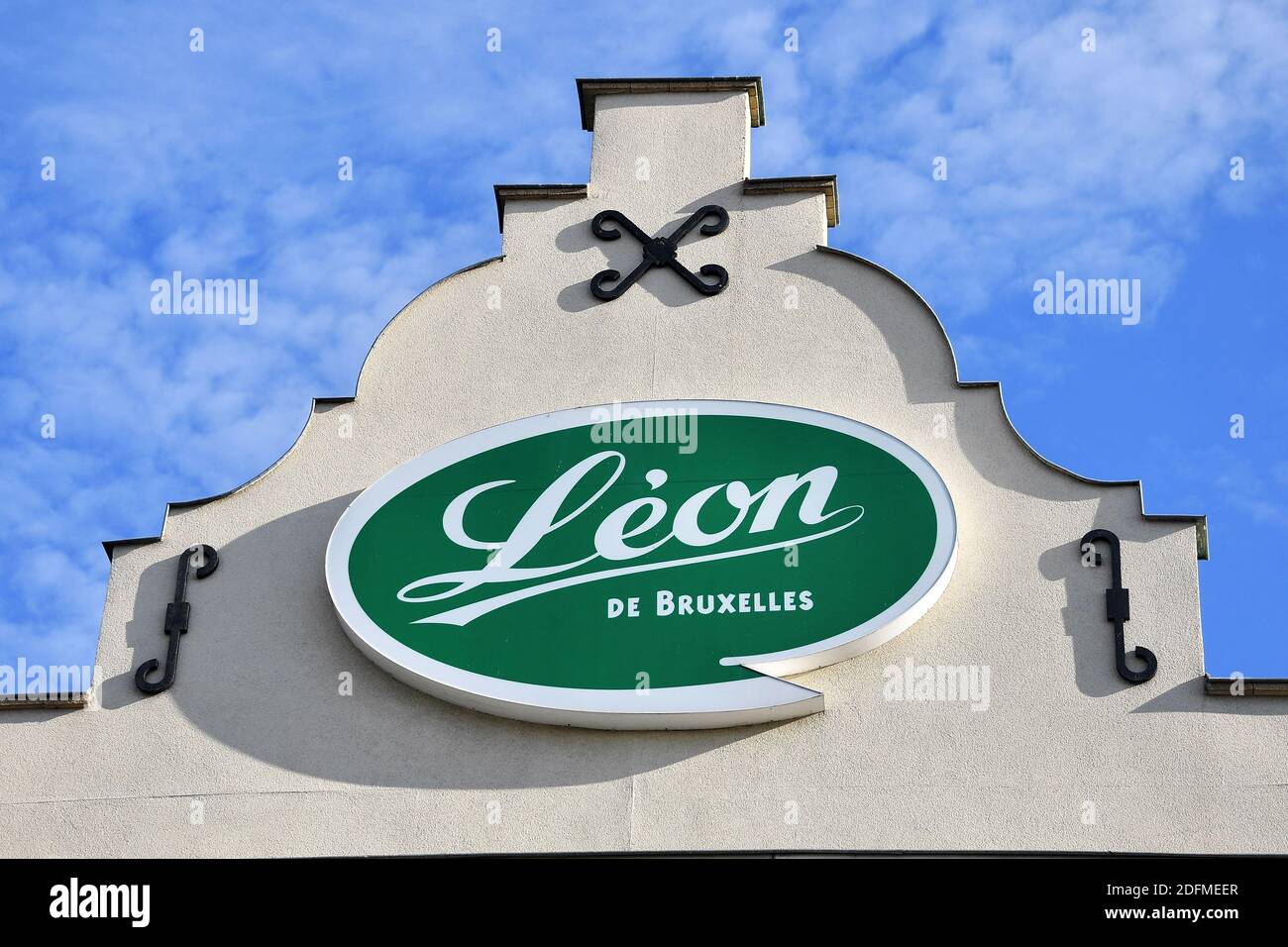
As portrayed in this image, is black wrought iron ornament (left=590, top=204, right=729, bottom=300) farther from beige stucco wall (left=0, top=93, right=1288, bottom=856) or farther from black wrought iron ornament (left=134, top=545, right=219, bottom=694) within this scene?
black wrought iron ornament (left=134, top=545, right=219, bottom=694)

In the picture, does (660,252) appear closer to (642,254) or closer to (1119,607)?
(642,254)

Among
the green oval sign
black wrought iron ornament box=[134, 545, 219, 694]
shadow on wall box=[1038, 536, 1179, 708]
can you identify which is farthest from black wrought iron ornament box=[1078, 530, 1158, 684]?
black wrought iron ornament box=[134, 545, 219, 694]

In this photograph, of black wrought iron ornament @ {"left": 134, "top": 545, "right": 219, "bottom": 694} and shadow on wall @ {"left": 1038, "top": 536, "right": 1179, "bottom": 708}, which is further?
black wrought iron ornament @ {"left": 134, "top": 545, "right": 219, "bottom": 694}

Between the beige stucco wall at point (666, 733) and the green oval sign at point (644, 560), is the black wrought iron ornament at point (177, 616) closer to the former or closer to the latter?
the beige stucco wall at point (666, 733)

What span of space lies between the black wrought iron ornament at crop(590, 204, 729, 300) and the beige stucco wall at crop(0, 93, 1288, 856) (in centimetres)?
8

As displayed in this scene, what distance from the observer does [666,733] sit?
10242 millimetres

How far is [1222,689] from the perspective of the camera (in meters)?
9.94

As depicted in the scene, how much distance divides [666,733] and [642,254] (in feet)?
11.6

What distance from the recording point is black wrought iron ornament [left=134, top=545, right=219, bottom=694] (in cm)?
1083

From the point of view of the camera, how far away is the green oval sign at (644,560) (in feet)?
33.8

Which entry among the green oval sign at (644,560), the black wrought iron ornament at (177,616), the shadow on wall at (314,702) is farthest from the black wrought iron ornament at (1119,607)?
the black wrought iron ornament at (177,616)
